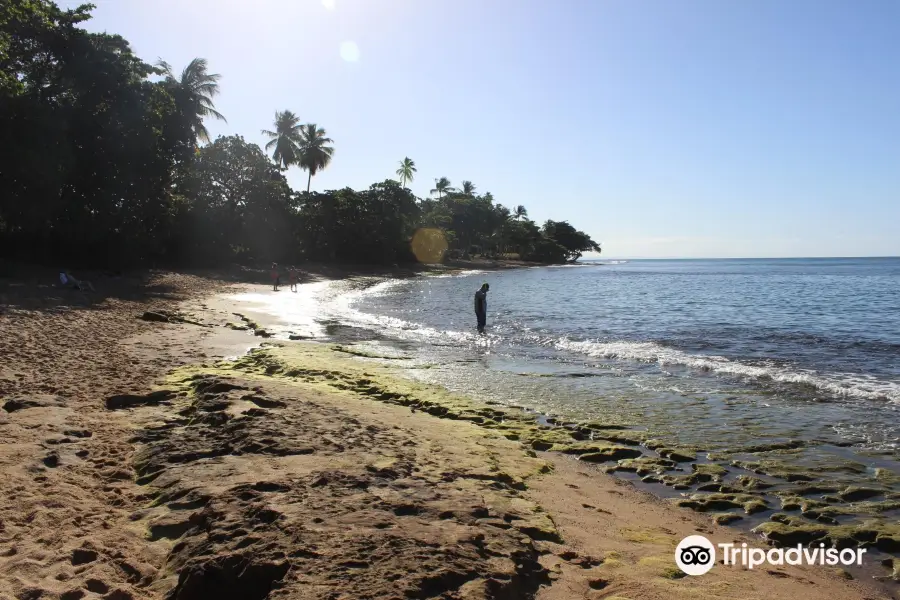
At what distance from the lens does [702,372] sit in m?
12.5

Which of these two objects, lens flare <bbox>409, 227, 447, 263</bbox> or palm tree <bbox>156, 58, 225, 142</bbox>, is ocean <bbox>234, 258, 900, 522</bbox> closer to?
palm tree <bbox>156, 58, 225, 142</bbox>

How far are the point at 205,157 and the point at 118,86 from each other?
817 inches

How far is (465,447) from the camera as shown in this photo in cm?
641

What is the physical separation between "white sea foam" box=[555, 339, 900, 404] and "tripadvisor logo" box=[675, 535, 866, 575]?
6.86 metres

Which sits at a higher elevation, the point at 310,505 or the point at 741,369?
the point at 310,505

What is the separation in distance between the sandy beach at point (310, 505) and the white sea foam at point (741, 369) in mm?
6478

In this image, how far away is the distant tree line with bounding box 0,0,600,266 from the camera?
2223 cm

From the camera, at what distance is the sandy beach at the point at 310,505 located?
11.1 feet

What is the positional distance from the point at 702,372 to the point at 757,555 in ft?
28.1

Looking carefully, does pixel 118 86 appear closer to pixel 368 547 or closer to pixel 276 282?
pixel 276 282

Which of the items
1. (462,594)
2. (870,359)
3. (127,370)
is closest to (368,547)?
(462,594)

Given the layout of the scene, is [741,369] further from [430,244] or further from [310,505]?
[430,244]

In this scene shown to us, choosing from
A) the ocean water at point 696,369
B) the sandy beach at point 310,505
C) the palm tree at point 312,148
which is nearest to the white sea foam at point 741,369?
the ocean water at point 696,369

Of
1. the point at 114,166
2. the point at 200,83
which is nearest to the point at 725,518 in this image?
the point at 114,166
